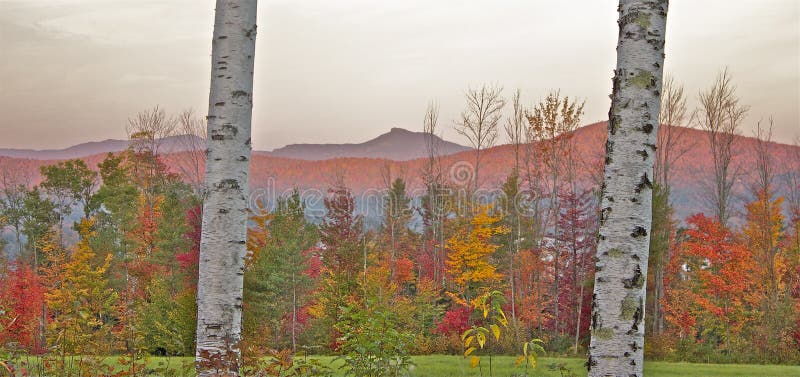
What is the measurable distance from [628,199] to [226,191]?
300 cm

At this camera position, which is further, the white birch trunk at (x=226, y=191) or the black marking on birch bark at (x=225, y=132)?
the black marking on birch bark at (x=225, y=132)

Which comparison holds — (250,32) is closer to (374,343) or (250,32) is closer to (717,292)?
(374,343)

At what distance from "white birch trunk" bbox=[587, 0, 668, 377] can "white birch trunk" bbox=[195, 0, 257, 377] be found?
107 inches

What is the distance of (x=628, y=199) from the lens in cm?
382

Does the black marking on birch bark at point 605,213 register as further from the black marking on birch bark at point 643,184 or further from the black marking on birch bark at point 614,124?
the black marking on birch bark at point 614,124

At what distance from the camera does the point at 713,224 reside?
91.9ft

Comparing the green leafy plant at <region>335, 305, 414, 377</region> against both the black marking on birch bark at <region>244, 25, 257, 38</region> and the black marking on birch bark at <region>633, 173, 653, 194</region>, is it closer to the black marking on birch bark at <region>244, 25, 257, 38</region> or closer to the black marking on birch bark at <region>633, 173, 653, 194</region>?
the black marking on birch bark at <region>244, 25, 257, 38</region>

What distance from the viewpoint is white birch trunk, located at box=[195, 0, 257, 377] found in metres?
4.81

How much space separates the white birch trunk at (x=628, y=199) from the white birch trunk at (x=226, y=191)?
8.92 feet

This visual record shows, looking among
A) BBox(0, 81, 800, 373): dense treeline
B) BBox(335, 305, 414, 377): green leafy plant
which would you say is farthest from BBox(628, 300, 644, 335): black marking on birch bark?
BBox(0, 81, 800, 373): dense treeline

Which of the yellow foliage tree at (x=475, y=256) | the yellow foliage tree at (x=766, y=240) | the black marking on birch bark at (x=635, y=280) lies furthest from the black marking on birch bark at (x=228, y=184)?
the yellow foliage tree at (x=766, y=240)

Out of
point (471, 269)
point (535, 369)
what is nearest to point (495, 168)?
point (471, 269)

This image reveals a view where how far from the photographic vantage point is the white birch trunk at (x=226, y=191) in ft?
15.8

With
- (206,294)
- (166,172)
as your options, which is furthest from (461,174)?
(206,294)
